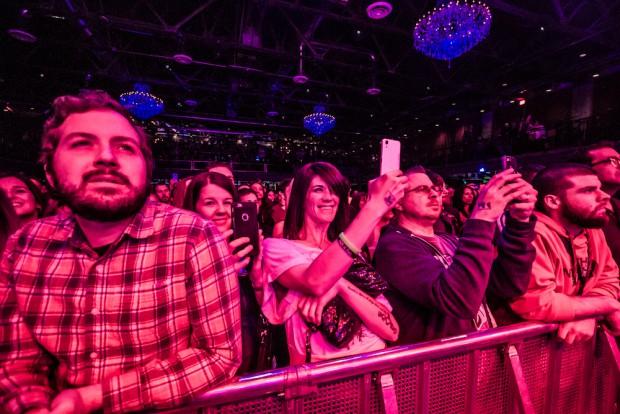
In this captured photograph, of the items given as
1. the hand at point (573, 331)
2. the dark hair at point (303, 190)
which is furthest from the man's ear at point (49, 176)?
the hand at point (573, 331)

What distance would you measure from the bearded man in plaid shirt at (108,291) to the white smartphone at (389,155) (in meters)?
0.68

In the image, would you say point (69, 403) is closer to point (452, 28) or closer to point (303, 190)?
point (303, 190)

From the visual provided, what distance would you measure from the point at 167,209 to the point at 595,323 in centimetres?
207

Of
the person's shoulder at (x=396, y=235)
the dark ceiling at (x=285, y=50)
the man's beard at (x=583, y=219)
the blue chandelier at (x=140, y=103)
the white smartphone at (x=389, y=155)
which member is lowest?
the person's shoulder at (x=396, y=235)

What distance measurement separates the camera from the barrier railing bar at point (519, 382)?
3.85ft

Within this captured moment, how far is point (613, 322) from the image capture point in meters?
1.43

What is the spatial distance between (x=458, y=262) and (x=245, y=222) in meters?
1.04

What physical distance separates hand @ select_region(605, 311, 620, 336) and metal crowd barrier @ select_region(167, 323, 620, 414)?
0.04 meters

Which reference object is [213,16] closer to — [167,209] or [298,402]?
[167,209]

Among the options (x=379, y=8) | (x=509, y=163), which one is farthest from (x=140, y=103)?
(x=509, y=163)

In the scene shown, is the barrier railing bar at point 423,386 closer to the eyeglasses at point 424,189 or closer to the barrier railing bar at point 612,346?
the eyeglasses at point 424,189

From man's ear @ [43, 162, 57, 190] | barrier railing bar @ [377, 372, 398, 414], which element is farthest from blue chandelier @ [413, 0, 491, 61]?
man's ear @ [43, 162, 57, 190]

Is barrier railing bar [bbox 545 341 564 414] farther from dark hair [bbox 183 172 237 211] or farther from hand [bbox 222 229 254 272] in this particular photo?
dark hair [bbox 183 172 237 211]

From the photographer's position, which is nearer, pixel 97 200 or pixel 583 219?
pixel 97 200
